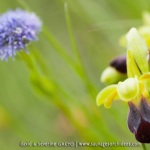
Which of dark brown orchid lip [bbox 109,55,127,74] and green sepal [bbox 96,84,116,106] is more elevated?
green sepal [bbox 96,84,116,106]

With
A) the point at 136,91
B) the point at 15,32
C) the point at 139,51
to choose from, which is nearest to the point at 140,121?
the point at 136,91

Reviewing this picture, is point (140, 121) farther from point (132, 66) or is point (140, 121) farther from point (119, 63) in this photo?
point (119, 63)

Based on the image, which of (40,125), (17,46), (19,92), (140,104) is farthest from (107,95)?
(19,92)

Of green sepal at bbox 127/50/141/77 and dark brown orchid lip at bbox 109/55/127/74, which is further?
dark brown orchid lip at bbox 109/55/127/74

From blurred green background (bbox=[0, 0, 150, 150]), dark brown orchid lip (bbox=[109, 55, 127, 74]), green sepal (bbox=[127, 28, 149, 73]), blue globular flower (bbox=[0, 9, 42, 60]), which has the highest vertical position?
blue globular flower (bbox=[0, 9, 42, 60])

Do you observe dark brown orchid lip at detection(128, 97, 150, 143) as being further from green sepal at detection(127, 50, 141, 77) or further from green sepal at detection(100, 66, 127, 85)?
green sepal at detection(100, 66, 127, 85)

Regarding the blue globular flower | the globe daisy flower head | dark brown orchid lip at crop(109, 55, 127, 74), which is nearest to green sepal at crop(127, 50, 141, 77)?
the globe daisy flower head

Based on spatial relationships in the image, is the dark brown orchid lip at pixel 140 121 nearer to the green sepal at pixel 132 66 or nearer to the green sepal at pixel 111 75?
the green sepal at pixel 132 66

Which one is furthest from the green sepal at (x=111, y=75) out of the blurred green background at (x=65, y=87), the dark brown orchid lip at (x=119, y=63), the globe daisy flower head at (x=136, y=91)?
the blurred green background at (x=65, y=87)

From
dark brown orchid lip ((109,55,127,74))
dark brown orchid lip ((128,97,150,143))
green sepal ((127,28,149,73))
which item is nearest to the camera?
dark brown orchid lip ((128,97,150,143))
